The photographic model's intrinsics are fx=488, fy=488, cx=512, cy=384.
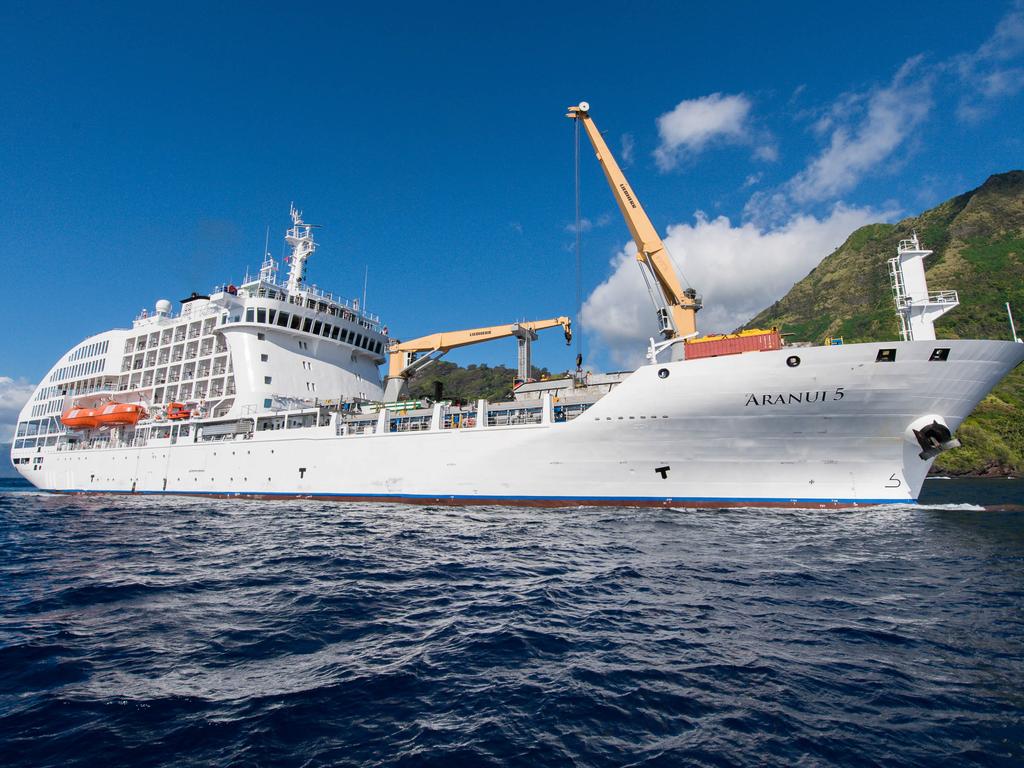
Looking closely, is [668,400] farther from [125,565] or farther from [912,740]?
[125,565]

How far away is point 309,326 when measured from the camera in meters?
32.7

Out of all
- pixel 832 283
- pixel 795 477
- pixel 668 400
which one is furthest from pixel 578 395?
pixel 832 283

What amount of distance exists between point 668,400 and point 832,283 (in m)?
124

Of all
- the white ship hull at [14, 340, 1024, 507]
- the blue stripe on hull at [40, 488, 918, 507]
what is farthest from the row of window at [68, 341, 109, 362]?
the white ship hull at [14, 340, 1024, 507]

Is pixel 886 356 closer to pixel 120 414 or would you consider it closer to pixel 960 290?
pixel 120 414

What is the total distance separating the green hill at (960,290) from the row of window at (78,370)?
76.7 meters

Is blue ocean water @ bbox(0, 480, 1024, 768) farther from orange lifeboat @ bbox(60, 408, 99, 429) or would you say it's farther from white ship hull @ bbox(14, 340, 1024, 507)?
orange lifeboat @ bbox(60, 408, 99, 429)

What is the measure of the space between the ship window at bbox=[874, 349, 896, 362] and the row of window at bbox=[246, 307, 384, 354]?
30.2 m

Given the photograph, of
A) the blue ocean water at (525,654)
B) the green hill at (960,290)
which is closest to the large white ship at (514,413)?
the blue ocean water at (525,654)

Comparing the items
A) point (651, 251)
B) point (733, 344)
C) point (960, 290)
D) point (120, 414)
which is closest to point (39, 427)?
point (120, 414)

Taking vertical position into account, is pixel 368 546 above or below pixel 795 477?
below

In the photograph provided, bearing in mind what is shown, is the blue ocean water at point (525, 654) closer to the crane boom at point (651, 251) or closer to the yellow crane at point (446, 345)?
the crane boom at point (651, 251)

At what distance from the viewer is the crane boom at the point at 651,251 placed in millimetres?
22828

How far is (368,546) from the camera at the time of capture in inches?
520
